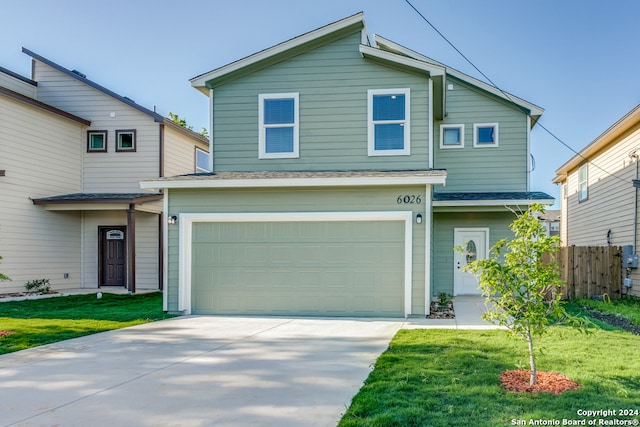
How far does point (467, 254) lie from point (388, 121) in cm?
519

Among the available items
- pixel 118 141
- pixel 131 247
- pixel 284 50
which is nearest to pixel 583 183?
pixel 284 50

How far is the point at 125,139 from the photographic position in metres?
15.7

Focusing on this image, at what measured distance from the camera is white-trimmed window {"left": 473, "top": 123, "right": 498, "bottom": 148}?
1407 cm

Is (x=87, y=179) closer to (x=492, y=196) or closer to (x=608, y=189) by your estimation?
(x=492, y=196)

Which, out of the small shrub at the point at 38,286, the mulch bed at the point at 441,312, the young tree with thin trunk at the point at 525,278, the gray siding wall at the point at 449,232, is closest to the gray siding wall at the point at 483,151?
the gray siding wall at the point at 449,232

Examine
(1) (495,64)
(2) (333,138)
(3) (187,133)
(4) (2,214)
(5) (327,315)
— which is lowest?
(5) (327,315)

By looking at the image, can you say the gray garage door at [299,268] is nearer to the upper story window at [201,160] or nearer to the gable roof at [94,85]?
the gable roof at [94,85]

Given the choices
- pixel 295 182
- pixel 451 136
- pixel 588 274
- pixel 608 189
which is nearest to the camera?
pixel 295 182

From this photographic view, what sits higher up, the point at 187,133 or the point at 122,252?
the point at 187,133

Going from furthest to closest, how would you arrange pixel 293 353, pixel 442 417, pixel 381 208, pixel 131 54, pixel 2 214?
pixel 131 54
pixel 2 214
pixel 381 208
pixel 293 353
pixel 442 417

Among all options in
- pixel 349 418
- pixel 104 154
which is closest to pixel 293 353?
pixel 349 418

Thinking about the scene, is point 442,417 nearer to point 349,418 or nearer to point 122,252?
point 349,418

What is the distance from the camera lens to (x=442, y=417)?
13.1 feet

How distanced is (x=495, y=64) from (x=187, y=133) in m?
10.2
